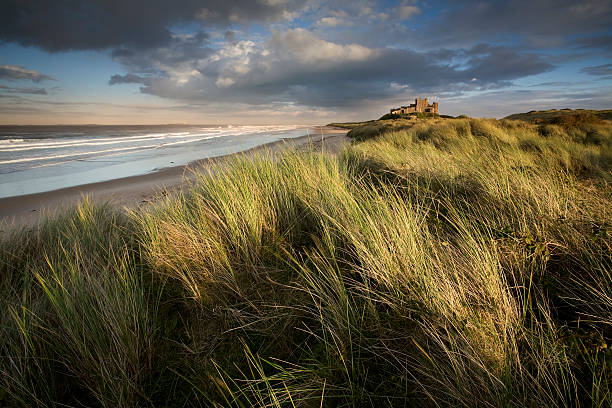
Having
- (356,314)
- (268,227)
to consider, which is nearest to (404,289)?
(356,314)

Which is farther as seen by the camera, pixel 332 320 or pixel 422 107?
pixel 422 107

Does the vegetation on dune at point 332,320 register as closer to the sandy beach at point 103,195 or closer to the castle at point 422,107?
the sandy beach at point 103,195

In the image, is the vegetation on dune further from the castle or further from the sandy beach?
the castle

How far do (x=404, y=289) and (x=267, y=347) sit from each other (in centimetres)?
89

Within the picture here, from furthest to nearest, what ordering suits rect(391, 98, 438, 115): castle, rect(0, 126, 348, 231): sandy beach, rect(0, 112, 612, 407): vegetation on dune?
rect(391, 98, 438, 115): castle
rect(0, 126, 348, 231): sandy beach
rect(0, 112, 612, 407): vegetation on dune

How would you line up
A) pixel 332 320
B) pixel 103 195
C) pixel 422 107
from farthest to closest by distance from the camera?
1. pixel 422 107
2. pixel 103 195
3. pixel 332 320

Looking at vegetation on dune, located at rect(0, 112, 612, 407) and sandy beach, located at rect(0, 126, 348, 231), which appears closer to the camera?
vegetation on dune, located at rect(0, 112, 612, 407)

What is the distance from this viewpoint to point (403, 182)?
12.8ft

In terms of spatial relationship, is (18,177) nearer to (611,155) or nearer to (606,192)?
(606,192)

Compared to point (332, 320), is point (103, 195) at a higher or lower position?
higher

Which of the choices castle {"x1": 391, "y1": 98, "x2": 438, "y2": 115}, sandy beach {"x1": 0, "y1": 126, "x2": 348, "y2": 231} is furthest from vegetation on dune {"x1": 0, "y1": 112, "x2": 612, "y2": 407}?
castle {"x1": 391, "y1": 98, "x2": 438, "y2": 115}

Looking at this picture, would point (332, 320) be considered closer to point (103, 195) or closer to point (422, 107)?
point (103, 195)

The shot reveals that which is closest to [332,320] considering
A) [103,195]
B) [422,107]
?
[103,195]

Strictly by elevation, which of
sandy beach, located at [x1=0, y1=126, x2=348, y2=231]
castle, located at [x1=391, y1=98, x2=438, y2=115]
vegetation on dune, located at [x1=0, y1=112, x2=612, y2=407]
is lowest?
vegetation on dune, located at [x1=0, y1=112, x2=612, y2=407]
